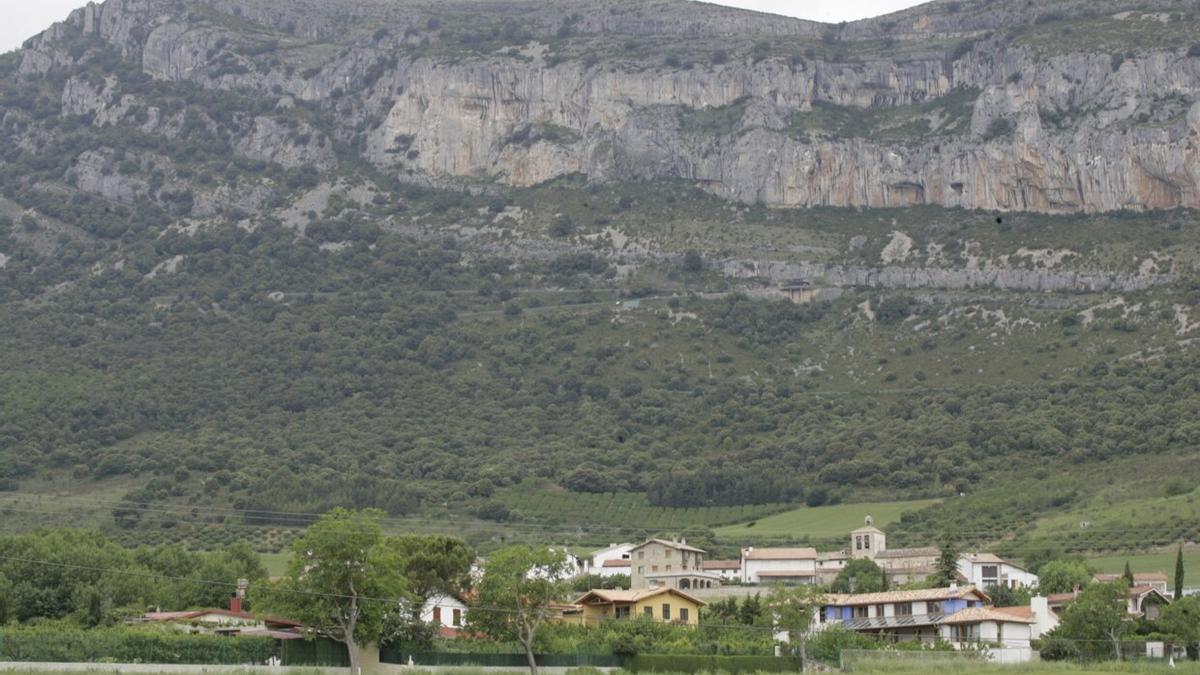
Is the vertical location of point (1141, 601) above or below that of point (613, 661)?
above

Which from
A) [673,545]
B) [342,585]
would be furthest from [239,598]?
[673,545]

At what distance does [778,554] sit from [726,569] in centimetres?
312

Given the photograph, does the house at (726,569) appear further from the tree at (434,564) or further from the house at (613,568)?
the tree at (434,564)

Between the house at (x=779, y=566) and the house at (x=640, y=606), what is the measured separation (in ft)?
56.1

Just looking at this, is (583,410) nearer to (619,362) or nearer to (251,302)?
(619,362)

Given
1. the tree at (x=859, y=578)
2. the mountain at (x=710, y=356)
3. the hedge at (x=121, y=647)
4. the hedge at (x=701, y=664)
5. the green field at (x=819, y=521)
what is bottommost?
the hedge at (x=701, y=664)

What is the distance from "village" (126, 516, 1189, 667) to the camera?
84.8 m

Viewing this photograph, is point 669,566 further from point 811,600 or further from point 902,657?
point 902,657

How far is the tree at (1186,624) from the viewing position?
86.2 meters

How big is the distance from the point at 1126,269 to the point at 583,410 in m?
45.1

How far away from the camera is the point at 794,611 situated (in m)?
88.5

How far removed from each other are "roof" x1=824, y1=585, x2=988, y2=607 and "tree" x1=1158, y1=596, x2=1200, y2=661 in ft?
32.0

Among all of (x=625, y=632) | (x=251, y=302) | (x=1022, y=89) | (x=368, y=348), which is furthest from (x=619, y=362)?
(x=625, y=632)

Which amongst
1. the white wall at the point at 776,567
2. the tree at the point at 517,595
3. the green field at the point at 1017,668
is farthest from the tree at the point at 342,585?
the white wall at the point at 776,567
